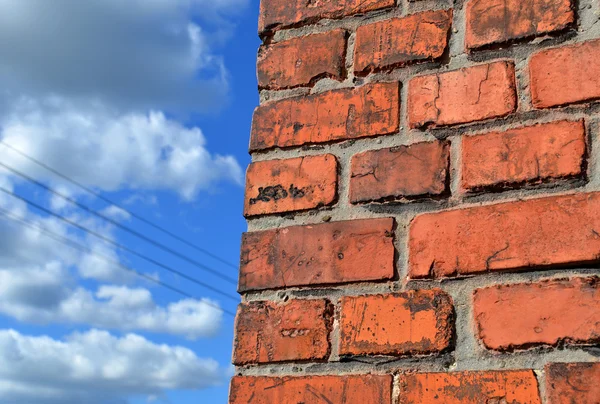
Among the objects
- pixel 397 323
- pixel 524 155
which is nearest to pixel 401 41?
pixel 524 155

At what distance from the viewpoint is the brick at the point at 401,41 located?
3.21 ft

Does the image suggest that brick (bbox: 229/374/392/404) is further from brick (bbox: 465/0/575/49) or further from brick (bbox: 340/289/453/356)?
brick (bbox: 465/0/575/49)

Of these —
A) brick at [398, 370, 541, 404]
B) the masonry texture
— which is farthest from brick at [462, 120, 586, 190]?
brick at [398, 370, 541, 404]

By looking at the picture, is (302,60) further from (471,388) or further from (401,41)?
(471,388)

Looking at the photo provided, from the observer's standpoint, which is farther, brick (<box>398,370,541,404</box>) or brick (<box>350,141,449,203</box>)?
brick (<box>350,141,449,203</box>)

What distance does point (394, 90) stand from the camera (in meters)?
0.98

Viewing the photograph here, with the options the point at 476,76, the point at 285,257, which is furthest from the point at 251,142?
the point at 476,76

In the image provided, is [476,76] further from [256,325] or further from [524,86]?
[256,325]

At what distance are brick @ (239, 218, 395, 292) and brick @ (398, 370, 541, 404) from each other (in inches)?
5.4

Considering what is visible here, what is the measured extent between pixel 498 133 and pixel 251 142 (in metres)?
0.36

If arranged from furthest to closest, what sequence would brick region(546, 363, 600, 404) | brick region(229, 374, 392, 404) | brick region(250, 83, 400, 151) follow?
brick region(250, 83, 400, 151) < brick region(229, 374, 392, 404) < brick region(546, 363, 600, 404)

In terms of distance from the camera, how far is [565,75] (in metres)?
0.88

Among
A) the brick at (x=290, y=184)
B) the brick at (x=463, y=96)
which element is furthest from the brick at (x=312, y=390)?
the brick at (x=463, y=96)

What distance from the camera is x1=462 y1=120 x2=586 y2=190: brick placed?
844mm
